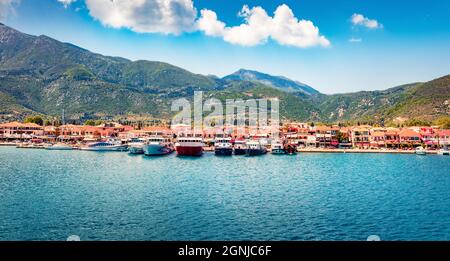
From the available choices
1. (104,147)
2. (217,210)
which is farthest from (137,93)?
(217,210)

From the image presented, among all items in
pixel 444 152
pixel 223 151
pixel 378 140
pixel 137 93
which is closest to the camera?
pixel 223 151

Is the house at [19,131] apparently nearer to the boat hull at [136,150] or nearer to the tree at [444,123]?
the boat hull at [136,150]

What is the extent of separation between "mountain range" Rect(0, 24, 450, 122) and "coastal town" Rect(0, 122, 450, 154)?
7.75 meters

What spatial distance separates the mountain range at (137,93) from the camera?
58.0 meters

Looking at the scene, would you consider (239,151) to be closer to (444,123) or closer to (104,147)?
(104,147)

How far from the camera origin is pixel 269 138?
5353cm

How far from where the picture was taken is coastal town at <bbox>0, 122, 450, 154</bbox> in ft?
151

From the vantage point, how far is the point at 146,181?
17.4 meters

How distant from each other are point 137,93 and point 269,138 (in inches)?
2782

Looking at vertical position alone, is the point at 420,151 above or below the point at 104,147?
below

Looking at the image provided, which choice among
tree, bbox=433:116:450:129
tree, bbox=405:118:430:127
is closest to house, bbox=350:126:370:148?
tree, bbox=405:118:430:127

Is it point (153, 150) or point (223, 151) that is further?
point (223, 151)
